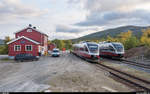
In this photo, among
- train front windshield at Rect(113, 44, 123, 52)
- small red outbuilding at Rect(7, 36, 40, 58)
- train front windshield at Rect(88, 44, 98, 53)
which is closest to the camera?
train front windshield at Rect(88, 44, 98, 53)

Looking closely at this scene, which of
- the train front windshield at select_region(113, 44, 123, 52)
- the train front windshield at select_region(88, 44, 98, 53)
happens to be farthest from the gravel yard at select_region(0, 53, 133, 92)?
the train front windshield at select_region(113, 44, 123, 52)

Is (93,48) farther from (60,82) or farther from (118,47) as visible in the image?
(60,82)

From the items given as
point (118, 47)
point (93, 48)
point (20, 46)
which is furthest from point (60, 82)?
point (20, 46)

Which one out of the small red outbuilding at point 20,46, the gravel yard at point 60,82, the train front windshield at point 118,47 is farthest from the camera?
Answer: the small red outbuilding at point 20,46

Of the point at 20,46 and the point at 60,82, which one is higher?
the point at 20,46

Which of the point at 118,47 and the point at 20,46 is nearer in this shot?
the point at 118,47

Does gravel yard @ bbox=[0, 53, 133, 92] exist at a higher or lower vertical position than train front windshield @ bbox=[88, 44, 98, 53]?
lower

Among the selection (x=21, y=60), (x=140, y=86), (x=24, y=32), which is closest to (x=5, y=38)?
(x=24, y=32)

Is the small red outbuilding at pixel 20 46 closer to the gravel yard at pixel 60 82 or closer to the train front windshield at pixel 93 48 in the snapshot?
the train front windshield at pixel 93 48

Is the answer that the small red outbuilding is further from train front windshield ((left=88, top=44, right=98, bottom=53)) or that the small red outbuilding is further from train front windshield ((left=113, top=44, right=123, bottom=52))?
train front windshield ((left=113, top=44, right=123, bottom=52))

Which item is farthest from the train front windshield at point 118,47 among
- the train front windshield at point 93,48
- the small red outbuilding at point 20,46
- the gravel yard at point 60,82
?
the small red outbuilding at point 20,46

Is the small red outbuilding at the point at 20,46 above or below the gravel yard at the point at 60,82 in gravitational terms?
above

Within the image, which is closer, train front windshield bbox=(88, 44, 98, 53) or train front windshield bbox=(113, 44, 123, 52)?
train front windshield bbox=(88, 44, 98, 53)

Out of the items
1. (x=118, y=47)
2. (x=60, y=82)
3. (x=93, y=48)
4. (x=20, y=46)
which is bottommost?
(x=60, y=82)
